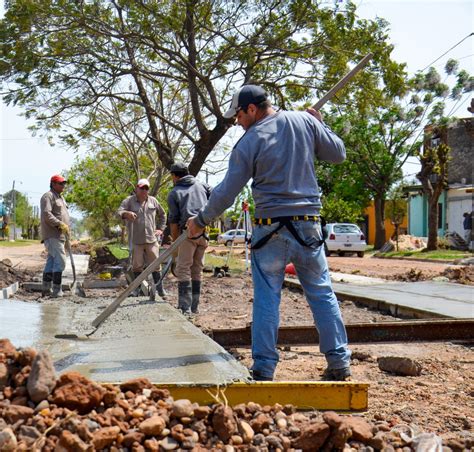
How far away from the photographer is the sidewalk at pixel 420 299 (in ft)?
26.3

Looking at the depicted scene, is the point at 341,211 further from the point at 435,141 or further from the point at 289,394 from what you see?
the point at 289,394

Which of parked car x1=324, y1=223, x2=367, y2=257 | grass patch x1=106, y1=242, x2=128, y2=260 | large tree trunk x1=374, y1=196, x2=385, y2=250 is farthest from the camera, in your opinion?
large tree trunk x1=374, y1=196, x2=385, y2=250

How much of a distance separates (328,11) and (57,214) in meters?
9.04

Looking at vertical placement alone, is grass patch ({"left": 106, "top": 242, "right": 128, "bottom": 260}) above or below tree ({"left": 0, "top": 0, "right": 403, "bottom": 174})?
below

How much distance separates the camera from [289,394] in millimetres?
3436

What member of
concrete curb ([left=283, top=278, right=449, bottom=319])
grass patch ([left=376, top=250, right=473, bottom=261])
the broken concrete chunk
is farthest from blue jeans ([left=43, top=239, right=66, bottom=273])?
grass patch ([left=376, top=250, right=473, bottom=261])

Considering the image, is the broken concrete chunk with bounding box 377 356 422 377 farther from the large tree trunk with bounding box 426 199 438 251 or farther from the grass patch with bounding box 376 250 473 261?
the large tree trunk with bounding box 426 199 438 251

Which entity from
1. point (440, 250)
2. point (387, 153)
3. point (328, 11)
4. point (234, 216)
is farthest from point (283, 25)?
point (234, 216)

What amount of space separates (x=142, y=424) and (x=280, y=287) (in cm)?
160

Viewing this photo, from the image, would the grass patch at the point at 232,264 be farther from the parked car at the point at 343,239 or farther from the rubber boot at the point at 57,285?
the rubber boot at the point at 57,285

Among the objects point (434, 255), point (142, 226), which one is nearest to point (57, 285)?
point (142, 226)

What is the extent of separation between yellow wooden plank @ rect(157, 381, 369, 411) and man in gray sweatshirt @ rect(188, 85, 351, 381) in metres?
0.60

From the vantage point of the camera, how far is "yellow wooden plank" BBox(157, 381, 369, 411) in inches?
132

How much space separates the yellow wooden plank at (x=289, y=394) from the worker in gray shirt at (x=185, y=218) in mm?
4780
